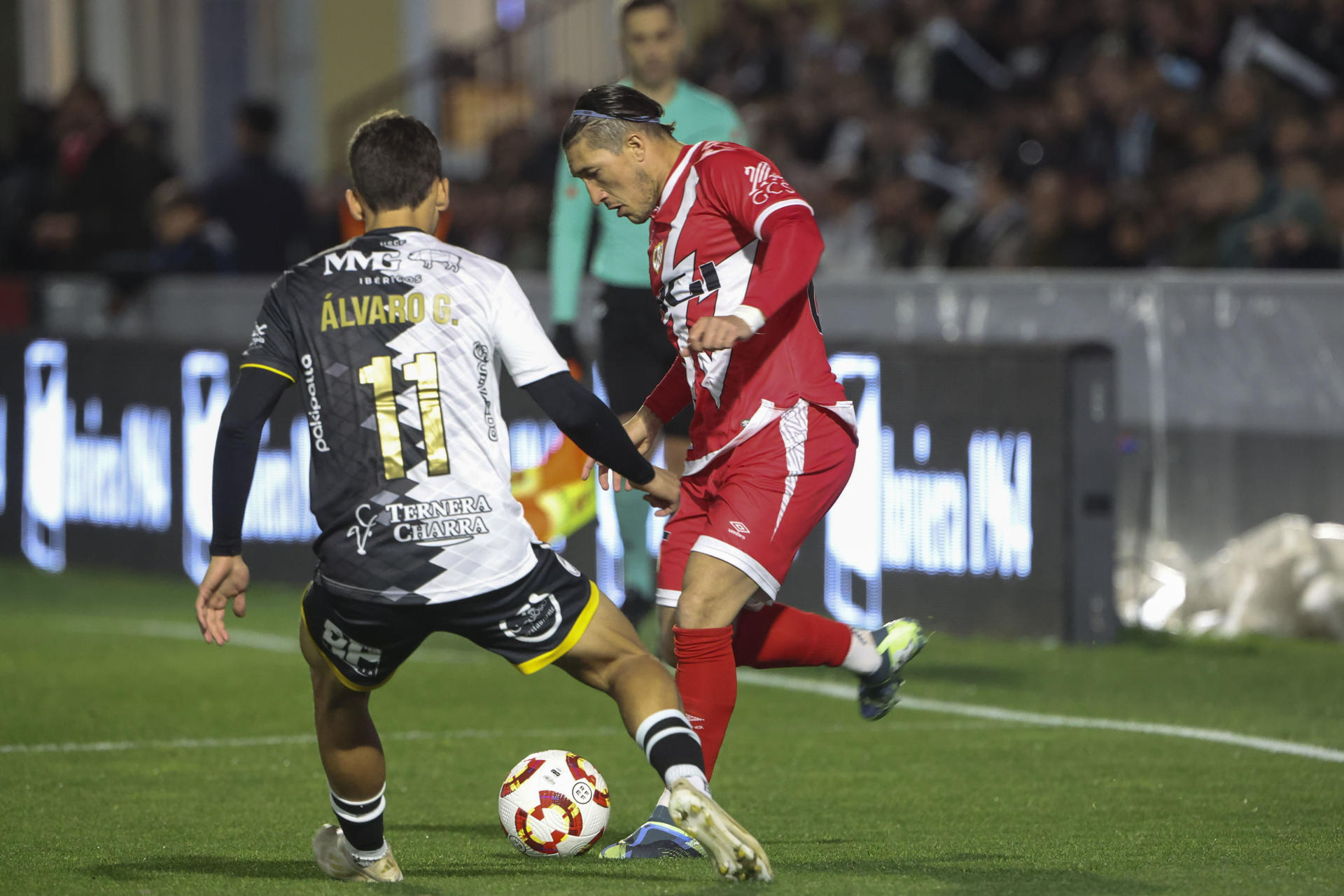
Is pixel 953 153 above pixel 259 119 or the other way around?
the other way around

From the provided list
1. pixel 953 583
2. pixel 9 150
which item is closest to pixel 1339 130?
pixel 953 583

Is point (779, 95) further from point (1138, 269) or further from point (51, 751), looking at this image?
point (51, 751)

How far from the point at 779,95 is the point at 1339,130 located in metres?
6.19

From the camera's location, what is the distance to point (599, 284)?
24.9 feet

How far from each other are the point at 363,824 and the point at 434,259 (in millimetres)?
1335

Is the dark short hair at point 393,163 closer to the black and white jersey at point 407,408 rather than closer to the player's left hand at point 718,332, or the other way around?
the black and white jersey at point 407,408

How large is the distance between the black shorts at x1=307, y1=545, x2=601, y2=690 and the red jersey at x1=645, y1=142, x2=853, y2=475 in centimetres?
91

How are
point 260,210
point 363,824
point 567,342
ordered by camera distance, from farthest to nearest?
point 260,210 < point 567,342 < point 363,824

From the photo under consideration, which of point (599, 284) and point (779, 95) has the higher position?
point (779, 95)

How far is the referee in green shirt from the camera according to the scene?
7.14 metres

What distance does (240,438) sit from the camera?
4234 mm

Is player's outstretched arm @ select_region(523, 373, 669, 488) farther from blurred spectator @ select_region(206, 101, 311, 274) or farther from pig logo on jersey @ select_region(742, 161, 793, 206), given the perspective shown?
blurred spectator @ select_region(206, 101, 311, 274)

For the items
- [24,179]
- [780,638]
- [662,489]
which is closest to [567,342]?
[780,638]

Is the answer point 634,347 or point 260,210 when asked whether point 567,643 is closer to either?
point 634,347
